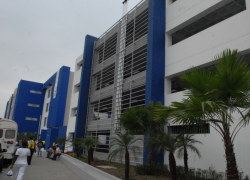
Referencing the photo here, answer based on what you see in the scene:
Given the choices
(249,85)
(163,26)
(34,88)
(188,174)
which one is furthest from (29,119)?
(249,85)

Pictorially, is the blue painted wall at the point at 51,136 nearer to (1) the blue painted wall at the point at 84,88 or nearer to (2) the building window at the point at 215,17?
(1) the blue painted wall at the point at 84,88

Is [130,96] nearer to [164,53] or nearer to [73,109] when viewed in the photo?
[164,53]

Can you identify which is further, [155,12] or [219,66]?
[155,12]

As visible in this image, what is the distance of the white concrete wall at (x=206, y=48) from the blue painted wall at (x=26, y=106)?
4348cm

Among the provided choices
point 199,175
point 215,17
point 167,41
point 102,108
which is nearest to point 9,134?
point 102,108

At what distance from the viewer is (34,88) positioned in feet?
165

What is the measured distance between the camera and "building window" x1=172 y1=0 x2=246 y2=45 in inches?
492

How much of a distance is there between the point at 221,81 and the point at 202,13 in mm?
8539

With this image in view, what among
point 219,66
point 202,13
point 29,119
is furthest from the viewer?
point 29,119

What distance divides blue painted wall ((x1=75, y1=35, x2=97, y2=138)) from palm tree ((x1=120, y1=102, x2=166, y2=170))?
1160 centimetres

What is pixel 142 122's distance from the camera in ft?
32.1

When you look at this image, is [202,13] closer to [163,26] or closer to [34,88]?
[163,26]

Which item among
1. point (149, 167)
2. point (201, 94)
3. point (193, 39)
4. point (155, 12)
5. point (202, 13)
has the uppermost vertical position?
point (155, 12)

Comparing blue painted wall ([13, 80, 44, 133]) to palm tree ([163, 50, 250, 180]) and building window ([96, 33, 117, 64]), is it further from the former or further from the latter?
palm tree ([163, 50, 250, 180])
